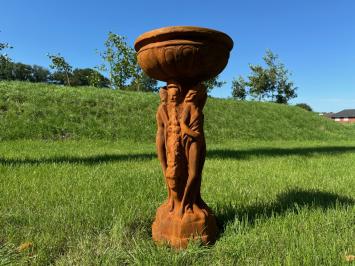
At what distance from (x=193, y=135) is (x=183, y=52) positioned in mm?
675

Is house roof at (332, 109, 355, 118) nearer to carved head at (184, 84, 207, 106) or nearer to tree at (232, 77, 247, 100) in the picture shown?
tree at (232, 77, 247, 100)

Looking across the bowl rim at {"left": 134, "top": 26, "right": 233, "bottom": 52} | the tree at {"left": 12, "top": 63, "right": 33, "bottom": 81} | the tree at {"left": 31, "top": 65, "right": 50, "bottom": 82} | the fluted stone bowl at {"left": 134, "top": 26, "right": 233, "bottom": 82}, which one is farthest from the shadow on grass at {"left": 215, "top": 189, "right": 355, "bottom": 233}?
the tree at {"left": 31, "top": 65, "right": 50, "bottom": 82}

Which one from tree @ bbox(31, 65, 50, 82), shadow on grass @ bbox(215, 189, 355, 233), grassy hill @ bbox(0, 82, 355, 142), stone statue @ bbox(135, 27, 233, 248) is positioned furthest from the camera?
tree @ bbox(31, 65, 50, 82)

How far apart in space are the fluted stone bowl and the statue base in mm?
1154

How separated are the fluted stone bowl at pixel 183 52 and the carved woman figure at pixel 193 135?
18 centimetres

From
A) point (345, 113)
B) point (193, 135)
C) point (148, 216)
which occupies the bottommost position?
point (148, 216)

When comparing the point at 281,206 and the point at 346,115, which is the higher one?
the point at 346,115

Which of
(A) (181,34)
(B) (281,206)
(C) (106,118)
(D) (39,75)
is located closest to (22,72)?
(D) (39,75)

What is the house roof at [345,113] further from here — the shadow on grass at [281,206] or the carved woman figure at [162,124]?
the carved woman figure at [162,124]

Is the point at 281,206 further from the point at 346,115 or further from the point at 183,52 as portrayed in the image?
the point at 346,115

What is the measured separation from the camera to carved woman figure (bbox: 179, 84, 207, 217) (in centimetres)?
312

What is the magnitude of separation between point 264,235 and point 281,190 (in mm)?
2323

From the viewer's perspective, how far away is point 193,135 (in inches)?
122

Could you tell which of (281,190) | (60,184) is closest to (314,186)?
(281,190)
